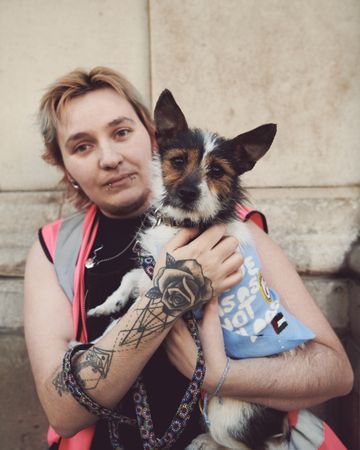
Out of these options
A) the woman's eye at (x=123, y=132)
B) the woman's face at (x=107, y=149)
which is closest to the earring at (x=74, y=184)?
the woman's face at (x=107, y=149)

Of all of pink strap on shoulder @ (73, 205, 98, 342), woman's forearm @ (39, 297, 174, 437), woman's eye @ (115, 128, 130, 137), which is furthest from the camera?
woman's eye @ (115, 128, 130, 137)

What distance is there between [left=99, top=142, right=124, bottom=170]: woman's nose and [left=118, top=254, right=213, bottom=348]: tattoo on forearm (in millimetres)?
594

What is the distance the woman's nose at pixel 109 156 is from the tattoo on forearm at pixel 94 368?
0.83m

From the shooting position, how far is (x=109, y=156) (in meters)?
1.73

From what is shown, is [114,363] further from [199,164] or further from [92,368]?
[199,164]

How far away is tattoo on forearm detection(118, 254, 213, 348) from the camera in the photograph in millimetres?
1374

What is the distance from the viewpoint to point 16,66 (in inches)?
98.7

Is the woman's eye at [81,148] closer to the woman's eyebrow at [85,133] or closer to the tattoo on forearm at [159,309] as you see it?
the woman's eyebrow at [85,133]

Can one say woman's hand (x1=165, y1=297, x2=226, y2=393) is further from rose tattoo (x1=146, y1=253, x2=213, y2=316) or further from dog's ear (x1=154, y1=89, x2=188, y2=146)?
dog's ear (x1=154, y1=89, x2=188, y2=146)

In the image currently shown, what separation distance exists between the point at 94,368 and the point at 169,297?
392mm

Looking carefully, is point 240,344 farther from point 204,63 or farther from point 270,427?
point 204,63

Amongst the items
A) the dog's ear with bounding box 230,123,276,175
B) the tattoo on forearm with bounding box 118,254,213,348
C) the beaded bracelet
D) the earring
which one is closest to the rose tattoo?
the tattoo on forearm with bounding box 118,254,213,348

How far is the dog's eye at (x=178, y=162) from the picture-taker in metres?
1.63

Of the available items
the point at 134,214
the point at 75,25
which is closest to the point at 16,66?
the point at 75,25
